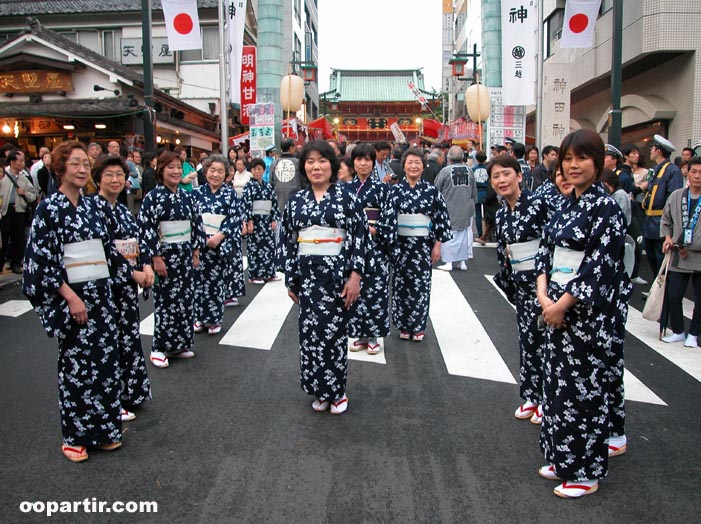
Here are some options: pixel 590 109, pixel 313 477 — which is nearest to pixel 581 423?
pixel 313 477

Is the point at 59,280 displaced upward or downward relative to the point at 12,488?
upward

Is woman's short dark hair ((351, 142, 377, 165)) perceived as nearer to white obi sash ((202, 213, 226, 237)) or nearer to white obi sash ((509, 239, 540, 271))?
white obi sash ((202, 213, 226, 237))

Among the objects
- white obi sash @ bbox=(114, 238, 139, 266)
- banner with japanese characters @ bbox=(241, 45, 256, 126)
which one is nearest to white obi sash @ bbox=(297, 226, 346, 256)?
white obi sash @ bbox=(114, 238, 139, 266)

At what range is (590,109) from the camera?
19.4m

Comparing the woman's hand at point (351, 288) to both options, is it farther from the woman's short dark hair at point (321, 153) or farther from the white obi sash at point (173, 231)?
the white obi sash at point (173, 231)

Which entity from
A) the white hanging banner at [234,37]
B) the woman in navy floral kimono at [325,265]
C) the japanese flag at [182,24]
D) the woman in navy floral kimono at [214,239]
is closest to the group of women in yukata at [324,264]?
the woman in navy floral kimono at [325,265]

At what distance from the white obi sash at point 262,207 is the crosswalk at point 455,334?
1097 millimetres

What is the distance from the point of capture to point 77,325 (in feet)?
11.0

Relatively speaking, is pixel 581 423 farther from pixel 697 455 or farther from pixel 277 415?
pixel 277 415

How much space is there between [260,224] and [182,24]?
21.9 feet

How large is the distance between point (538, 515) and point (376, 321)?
2.82m

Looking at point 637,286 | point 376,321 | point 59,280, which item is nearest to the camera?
point 59,280

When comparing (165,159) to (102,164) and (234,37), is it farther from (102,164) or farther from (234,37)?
(234,37)

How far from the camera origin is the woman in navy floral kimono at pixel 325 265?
3959mm
